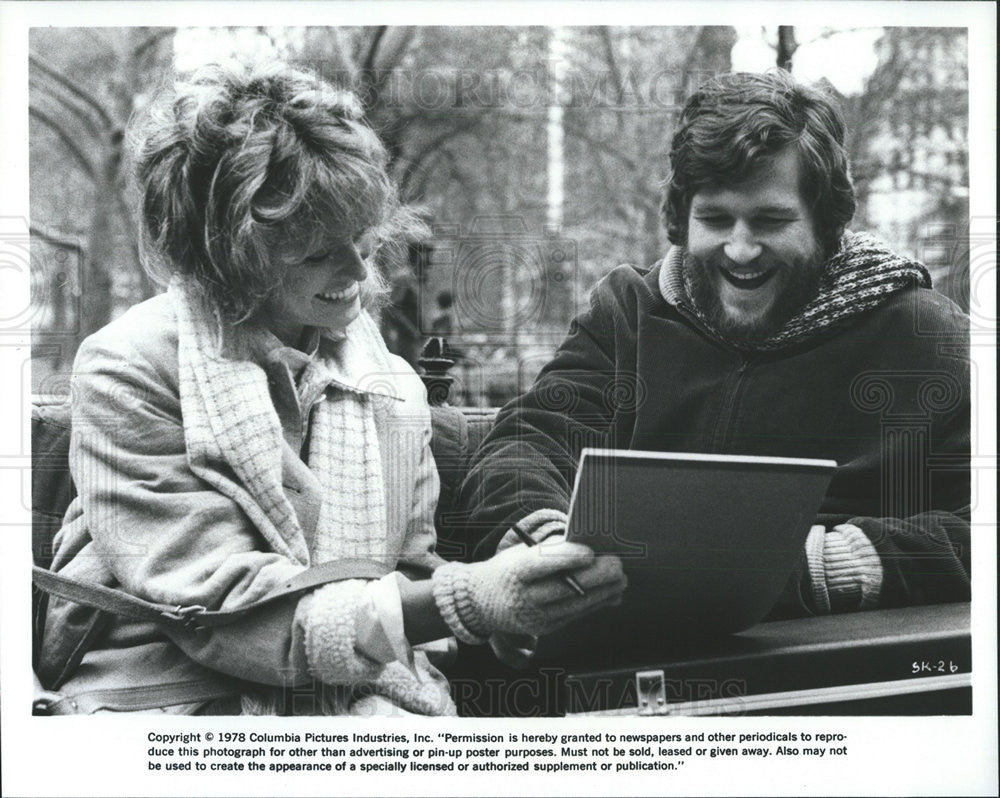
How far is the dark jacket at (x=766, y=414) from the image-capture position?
3.00m

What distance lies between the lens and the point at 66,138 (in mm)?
3121

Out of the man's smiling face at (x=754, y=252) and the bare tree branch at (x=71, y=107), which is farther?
the bare tree branch at (x=71, y=107)

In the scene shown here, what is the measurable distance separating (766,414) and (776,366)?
13cm

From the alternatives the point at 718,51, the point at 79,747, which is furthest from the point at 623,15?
the point at 79,747

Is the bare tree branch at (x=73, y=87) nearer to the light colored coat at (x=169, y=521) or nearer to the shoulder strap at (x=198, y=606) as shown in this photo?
the light colored coat at (x=169, y=521)

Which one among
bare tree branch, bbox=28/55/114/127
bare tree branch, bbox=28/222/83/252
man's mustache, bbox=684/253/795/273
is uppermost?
bare tree branch, bbox=28/55/114/127

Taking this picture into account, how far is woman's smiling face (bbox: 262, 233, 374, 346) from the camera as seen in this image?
286cm

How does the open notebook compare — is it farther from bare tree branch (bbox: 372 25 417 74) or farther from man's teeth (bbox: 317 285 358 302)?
bare tree branch (bbox: 372 25 417 74)

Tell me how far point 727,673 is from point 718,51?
68.2 inches

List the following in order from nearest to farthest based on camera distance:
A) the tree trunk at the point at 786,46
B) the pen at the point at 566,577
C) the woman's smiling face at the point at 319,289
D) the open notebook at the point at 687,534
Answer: the open notebook at the point at 687,534, the pen at the point at 566,577, the woman's smiling face at the point at 319,289, the tree trunk at the point at 786,46

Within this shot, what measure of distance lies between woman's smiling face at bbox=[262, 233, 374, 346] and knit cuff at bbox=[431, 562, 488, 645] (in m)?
0.73

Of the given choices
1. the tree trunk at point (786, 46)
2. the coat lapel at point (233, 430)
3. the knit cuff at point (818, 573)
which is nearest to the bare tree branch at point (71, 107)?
the coat lapel at point (233, 430)

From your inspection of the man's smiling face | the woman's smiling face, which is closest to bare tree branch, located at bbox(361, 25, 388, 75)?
the woman's smiling face

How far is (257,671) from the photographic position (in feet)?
9.34
